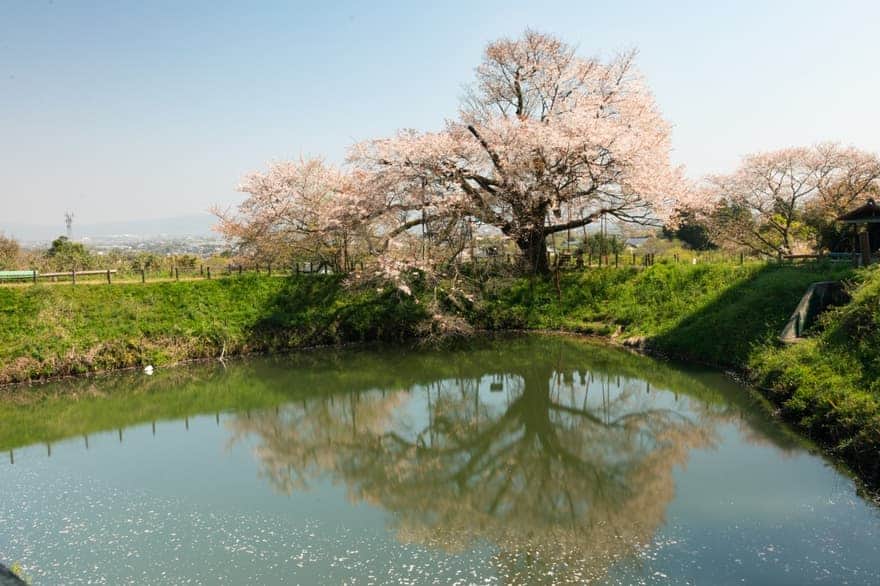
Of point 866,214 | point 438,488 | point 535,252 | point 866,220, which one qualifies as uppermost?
point 866,214

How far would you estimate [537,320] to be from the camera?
25594 mm

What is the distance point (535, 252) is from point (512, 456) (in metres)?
15.7

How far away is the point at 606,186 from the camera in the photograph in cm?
2558

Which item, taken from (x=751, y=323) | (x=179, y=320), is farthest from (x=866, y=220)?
(x=179, y=320)

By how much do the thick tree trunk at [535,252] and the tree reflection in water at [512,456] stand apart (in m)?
8.56

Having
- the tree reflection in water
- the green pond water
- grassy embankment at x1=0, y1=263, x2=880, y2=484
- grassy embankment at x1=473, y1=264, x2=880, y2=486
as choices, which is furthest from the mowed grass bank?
the tree reflection in water

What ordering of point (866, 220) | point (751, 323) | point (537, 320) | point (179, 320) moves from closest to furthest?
point (751, 323) → point (866, 220) → point (179, 320) → point (537, 320)

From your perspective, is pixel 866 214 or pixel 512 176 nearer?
pixel 866 214

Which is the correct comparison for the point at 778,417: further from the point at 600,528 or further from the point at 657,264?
the point at 657,264

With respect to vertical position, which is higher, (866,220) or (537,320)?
(866,220)

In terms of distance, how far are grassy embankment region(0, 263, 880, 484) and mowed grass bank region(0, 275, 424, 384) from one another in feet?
0.15

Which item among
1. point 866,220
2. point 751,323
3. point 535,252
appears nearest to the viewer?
point 751,323

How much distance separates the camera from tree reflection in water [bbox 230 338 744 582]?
9.20 metres

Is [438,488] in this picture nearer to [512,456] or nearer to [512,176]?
[512,456]
